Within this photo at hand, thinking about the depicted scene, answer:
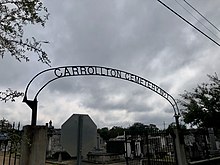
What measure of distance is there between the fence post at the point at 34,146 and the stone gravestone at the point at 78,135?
6.35 feet

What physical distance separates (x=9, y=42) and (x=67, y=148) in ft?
6.68

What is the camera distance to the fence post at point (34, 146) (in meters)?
5.28

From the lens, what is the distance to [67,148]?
12.0ft

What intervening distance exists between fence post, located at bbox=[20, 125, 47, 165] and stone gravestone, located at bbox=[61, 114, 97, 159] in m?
1.94

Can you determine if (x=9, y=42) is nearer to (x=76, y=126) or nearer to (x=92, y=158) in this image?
(x=76, y=126)

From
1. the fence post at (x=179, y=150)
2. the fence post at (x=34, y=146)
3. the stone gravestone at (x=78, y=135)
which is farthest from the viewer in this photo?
the fence post at (x=179, y=150)

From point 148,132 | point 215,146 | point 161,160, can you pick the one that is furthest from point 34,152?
point 215,146

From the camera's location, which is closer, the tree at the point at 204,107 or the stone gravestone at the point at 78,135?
the stone gravestone at the point at 78,135

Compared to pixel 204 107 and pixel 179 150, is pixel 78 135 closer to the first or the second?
pixel 179 150

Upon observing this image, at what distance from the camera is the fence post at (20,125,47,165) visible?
5.28 meters

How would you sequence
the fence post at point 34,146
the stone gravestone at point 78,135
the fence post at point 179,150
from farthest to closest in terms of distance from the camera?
the fence post at point 179,150
the fence post at point 34,146
the stone gravestone at point 78,135

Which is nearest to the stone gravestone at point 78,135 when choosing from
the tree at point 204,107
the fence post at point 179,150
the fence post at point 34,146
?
the fence post at point 34,146

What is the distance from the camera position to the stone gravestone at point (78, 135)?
3625 mm

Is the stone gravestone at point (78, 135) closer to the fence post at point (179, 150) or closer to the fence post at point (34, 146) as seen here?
the fence post at point (34, 146)
